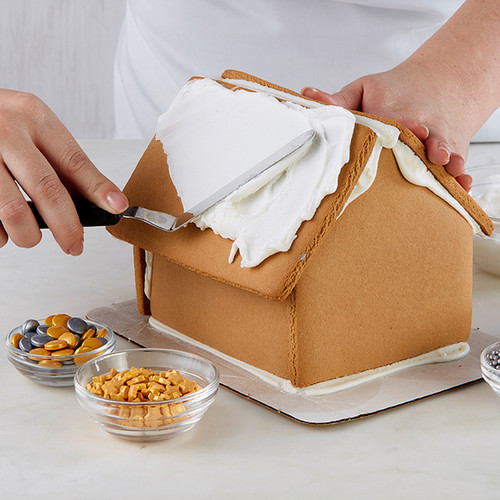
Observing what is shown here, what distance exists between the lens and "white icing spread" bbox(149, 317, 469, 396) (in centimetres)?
94

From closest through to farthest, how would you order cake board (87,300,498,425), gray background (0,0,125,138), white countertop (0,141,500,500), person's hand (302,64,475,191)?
1. white countertop (0,141,500,500)
2. cake board (87,300,498,425)
3. person's hand (302,64,475,191)
4. gray background (0,0,125,138)

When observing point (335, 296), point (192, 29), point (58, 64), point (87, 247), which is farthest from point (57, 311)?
point (58, 64)

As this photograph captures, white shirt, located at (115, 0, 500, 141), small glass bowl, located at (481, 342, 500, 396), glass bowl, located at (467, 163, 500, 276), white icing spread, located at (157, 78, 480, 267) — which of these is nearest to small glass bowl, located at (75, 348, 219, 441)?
white icing spread, located at (157, 78, 480, 267)

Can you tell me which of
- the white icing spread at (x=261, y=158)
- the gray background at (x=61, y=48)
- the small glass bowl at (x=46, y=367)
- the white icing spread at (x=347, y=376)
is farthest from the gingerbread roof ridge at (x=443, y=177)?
the gray background at (x=61, y=48)

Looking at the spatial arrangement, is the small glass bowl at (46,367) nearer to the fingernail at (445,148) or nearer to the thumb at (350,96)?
the fingernail at (445,148)

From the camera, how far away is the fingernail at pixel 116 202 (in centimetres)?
101

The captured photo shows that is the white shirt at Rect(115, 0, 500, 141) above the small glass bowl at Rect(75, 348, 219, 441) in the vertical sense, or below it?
above

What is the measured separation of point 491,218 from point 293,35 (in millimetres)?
717

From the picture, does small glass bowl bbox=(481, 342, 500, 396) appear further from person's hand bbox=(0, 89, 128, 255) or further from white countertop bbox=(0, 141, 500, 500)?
person's hand bbox=(0, 89, 128, 255)

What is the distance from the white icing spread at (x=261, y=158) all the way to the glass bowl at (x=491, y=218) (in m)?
0.27

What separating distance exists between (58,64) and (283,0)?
2246 mm

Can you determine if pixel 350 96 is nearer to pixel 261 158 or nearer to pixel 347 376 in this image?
pixel 261 158

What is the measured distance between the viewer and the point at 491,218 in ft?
4.28

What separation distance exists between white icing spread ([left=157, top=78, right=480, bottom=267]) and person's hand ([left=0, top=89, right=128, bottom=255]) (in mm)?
112
